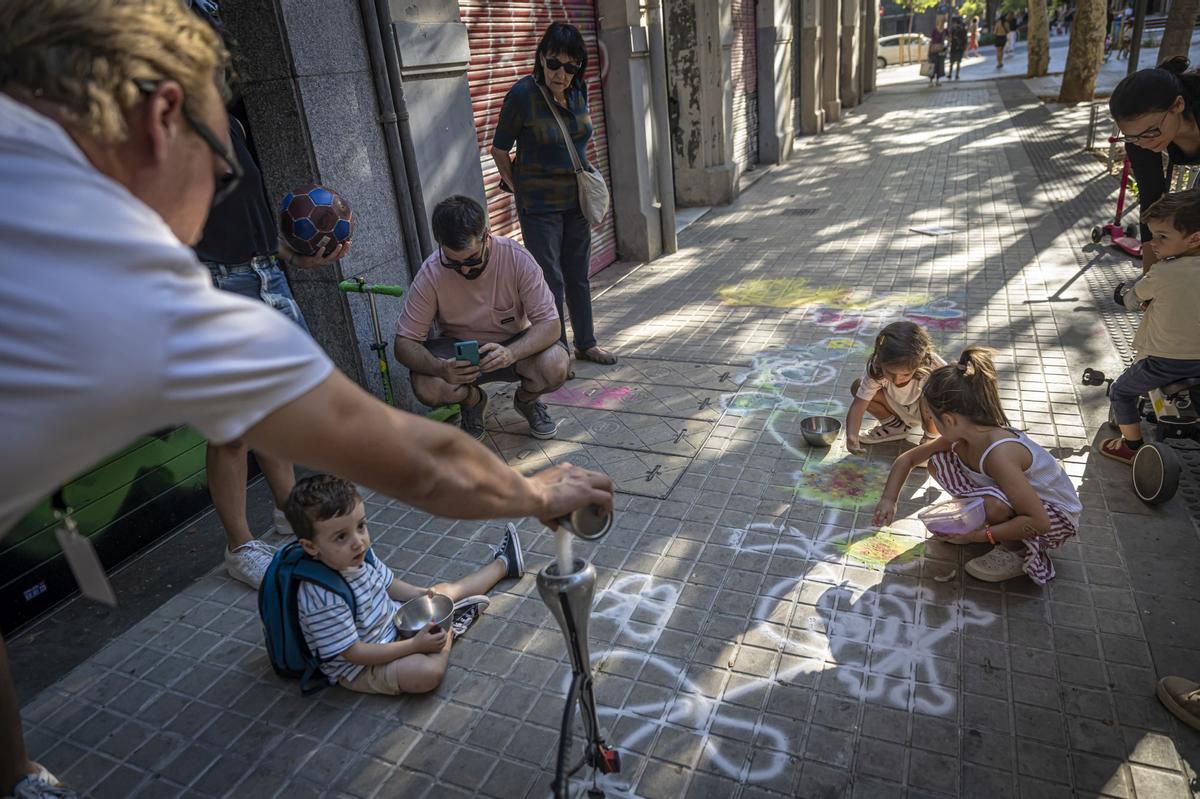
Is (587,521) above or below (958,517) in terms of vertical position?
above

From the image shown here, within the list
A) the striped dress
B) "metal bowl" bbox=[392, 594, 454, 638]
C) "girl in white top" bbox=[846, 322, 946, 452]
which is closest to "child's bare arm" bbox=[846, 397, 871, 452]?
"girl in white top" bbox=[846, 322, 946, 452]

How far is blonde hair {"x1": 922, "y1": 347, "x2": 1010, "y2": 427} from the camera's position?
3078 mm

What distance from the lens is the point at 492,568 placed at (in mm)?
3338

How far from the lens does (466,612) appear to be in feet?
10.2

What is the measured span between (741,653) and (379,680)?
132 cm

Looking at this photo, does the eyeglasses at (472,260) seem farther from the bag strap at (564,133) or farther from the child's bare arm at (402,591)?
the child's bare arm at (402,591)

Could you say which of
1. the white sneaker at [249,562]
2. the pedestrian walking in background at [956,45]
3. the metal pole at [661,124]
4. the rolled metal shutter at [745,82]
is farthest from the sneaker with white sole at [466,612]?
the pedestrian walking in background at [956,45]

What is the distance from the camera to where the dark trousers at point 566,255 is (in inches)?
211

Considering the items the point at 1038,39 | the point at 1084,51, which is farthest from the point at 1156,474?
the point at 1038,39

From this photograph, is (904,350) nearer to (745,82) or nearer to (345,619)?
(345,619)

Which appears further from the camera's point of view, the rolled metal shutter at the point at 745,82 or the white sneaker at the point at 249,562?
the rolled metal shutter at the point at 745,82

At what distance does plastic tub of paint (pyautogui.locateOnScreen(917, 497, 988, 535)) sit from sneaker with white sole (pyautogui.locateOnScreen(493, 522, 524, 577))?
1755 mm

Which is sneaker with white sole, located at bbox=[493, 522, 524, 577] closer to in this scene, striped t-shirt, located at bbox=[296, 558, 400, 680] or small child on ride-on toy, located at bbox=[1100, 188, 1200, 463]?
striped t-shirt, located at bbox=[296, 558, 400, 680]

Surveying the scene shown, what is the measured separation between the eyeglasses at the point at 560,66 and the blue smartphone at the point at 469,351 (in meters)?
2.01
